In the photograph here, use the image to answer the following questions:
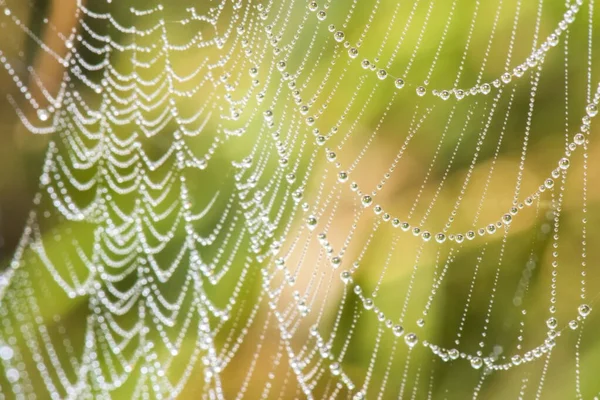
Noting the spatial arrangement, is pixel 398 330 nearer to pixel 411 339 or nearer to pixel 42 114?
pixel 411 339

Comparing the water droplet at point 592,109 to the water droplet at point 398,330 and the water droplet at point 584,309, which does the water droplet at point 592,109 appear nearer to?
the water droplet at point 584,309

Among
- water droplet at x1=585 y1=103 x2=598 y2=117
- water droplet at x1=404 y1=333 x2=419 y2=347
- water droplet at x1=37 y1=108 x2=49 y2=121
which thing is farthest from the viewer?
water droplet at x1=37 y1=108 x2=49 y2=121

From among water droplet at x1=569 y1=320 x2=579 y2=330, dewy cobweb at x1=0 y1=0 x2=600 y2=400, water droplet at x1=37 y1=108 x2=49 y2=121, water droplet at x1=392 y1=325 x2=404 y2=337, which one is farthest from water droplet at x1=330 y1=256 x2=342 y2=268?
water droplet at x1=37 y1=108 x2=49 y2=121

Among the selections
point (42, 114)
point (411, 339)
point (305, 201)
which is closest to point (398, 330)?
point (411, 339)

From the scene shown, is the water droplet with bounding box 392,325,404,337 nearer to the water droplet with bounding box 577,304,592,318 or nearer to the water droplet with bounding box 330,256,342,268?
the water droplet with bounding box 330,256,342,268

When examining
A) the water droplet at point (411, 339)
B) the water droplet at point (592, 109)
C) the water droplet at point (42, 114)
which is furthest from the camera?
the water droplet at point (42, 114)

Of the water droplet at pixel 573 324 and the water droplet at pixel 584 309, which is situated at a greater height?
the water droplet at pixel 584 309

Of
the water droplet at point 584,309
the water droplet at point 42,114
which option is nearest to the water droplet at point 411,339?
the water droplet at point 584,309

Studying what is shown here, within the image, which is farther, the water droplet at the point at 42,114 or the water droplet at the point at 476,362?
the water droplet at the point at 42,114
